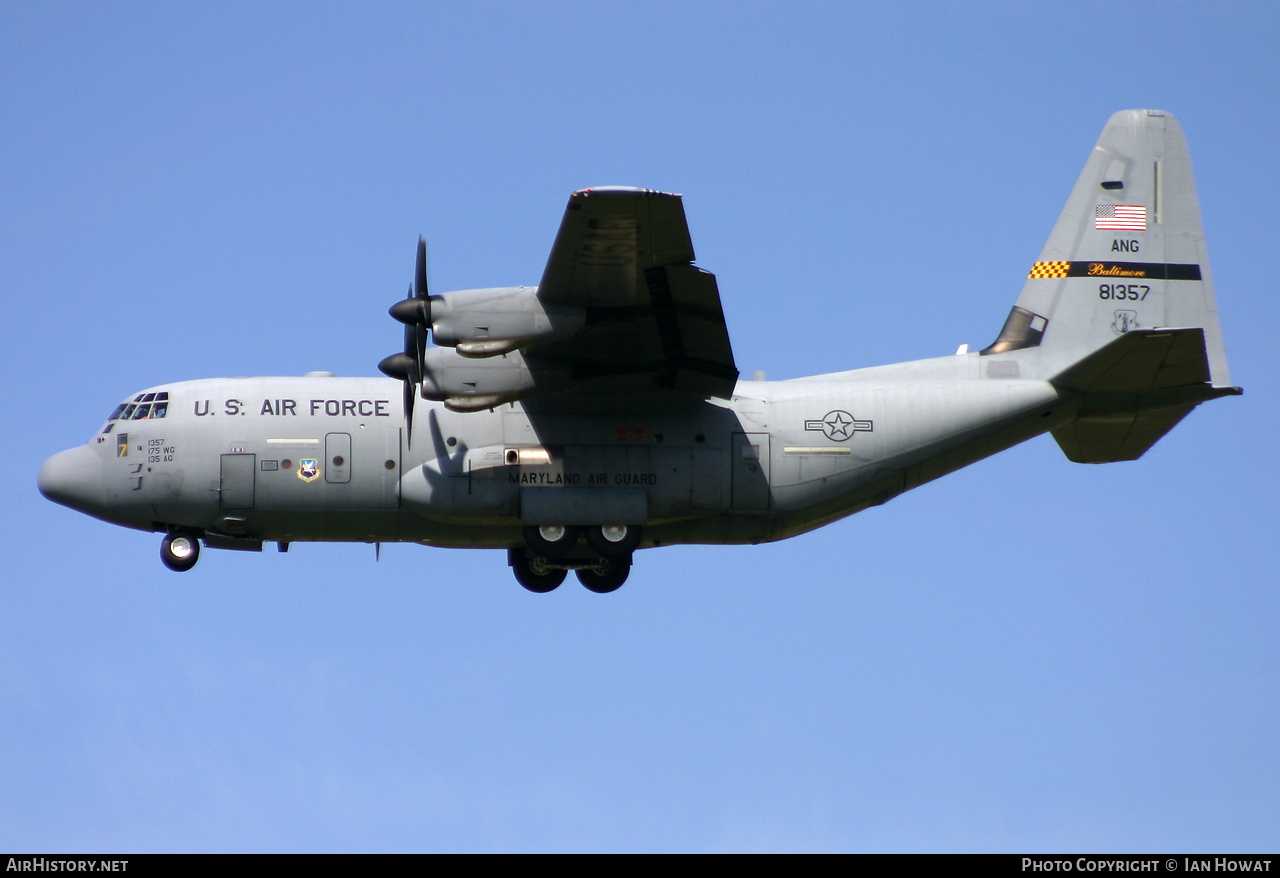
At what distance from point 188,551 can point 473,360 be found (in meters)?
5.29

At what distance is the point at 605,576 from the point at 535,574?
3.80 feet

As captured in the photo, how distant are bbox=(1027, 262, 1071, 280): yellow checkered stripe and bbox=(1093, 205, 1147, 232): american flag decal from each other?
842mm

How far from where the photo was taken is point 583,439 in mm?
21703

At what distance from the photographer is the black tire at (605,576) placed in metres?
22.4

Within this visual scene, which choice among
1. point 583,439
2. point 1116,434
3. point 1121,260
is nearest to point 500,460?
point 583,439

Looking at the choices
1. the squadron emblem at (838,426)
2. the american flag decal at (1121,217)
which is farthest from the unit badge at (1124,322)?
the squadron emblem at (838,426)

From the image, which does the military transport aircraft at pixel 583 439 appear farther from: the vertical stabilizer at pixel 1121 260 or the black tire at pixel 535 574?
the vertical stabilizer at pixel 1121 260

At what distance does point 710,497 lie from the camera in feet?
71.3

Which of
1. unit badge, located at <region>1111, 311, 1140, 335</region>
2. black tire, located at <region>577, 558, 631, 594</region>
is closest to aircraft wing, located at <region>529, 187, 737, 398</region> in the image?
black tire, located at <region>577, 558, 631, 594</region>

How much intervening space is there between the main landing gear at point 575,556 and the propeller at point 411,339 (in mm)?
2550

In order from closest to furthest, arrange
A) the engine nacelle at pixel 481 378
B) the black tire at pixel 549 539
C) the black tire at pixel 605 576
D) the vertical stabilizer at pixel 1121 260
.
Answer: the engine nacelle at pixel 481 378 < the black tire at pixel 549 539 < the black tire at pixel 605 576 < the vertical stabilizer at pixel 1121 260
